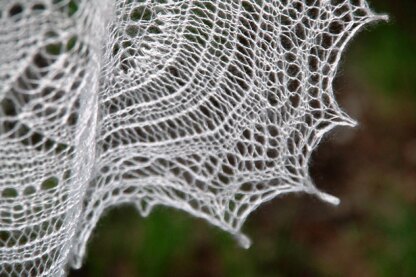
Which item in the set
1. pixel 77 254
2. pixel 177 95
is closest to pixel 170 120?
pixel 177 95

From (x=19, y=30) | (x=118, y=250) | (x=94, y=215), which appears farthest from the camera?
(x=118, y=250)

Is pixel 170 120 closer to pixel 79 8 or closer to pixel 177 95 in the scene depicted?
pixel 177 95

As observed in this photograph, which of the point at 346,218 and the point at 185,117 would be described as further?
the point at 346,218

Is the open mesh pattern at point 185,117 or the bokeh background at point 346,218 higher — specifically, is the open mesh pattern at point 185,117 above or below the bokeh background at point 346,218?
above

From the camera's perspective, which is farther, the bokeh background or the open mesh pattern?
the bokeh background

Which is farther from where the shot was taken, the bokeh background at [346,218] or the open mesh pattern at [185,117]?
the bokeh background at [346,218]
